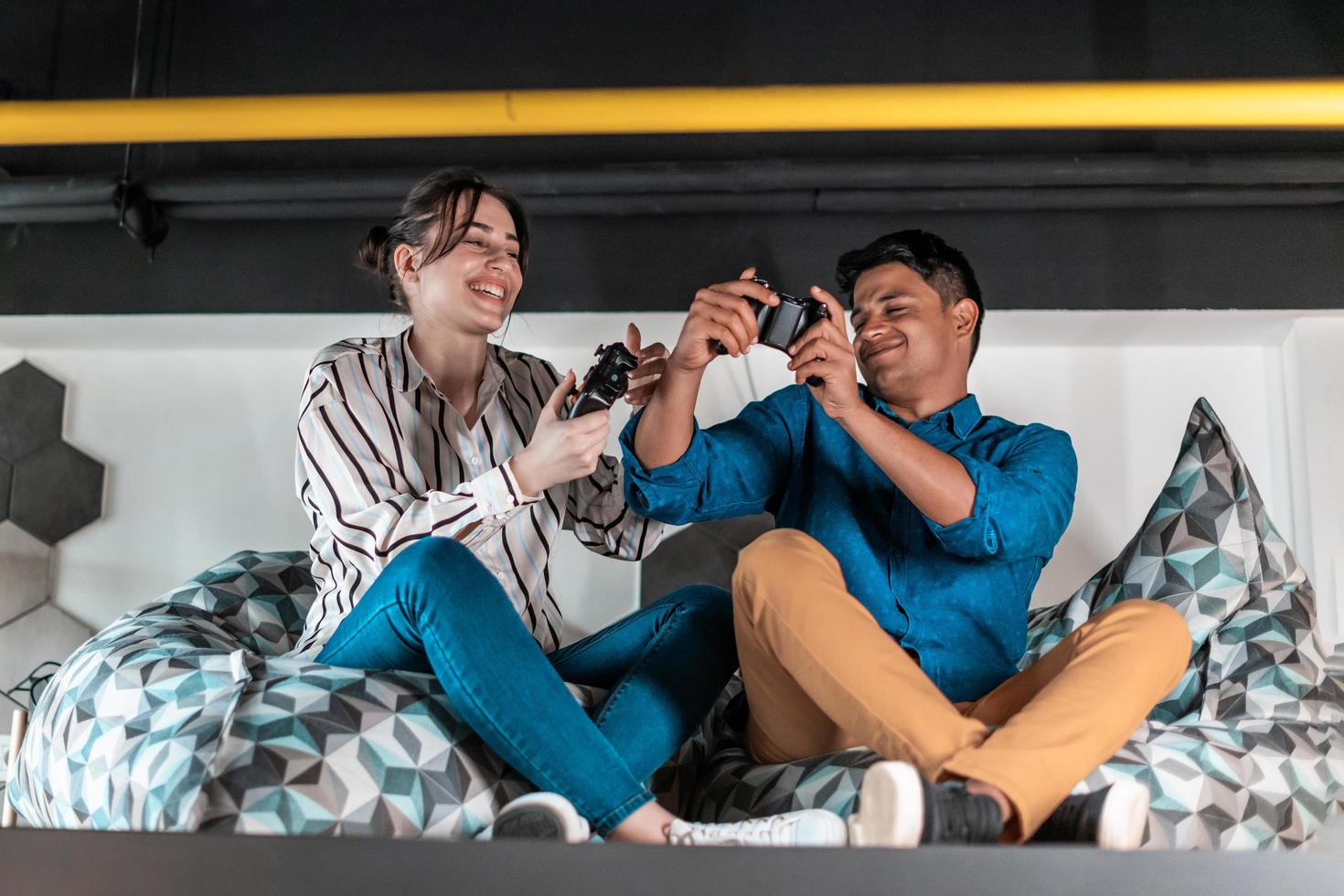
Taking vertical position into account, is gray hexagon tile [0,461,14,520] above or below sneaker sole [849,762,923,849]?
above

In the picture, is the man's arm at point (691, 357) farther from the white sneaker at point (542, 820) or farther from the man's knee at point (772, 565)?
the white sneaker at point (542, 820)

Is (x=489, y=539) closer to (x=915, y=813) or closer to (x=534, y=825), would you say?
(x=534, y=825)

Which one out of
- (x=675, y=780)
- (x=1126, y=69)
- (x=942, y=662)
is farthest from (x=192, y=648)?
(x=1126, y=69)

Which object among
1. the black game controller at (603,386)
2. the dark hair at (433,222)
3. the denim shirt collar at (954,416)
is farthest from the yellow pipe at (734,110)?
the denim shirt collar at (954,416)

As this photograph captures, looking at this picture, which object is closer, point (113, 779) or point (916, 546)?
point (113, 779)

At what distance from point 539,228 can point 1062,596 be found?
1360 mm

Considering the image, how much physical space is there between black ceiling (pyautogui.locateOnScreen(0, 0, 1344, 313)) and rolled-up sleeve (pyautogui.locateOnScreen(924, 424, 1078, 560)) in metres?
0.93

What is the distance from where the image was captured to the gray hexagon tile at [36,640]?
8.67 ft

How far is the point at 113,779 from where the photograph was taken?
1.41 m

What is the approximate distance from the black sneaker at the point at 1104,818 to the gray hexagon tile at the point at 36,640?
223 centimetres

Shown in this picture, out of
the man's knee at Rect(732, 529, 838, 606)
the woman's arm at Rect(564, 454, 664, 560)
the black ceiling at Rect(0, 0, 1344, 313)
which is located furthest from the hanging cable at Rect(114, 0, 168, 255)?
the man's knee at Rect(732, 529, 838, 606)

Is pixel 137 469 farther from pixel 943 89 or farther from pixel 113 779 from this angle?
pixel 943 89

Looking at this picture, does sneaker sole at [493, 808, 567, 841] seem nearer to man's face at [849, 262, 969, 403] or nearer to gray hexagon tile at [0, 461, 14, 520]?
man's face at [849, 262, 969, 403]

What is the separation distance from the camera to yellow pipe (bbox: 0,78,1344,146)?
5.17 ft
